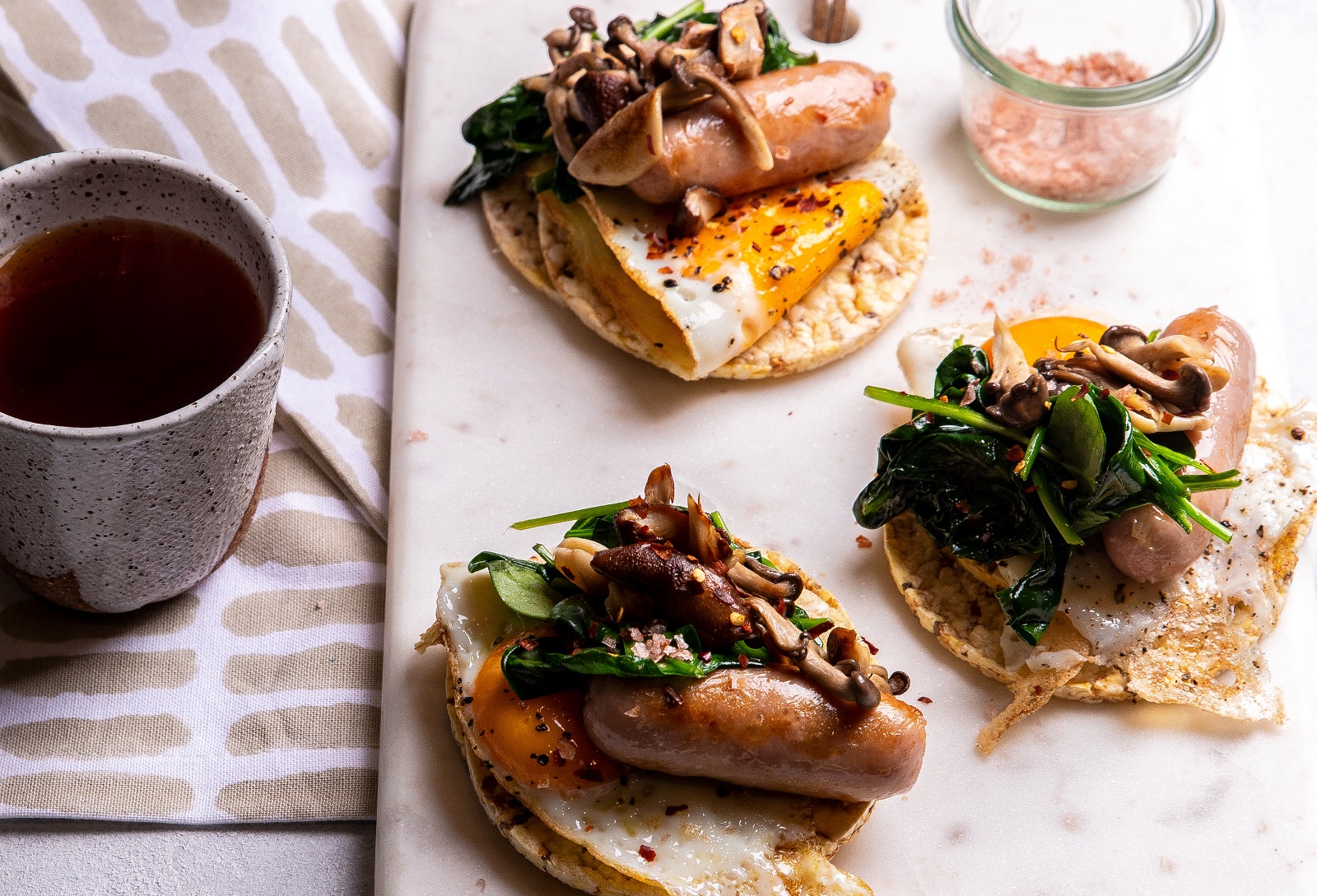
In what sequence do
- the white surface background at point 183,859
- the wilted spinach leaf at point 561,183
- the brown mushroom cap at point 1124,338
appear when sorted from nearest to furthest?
the white surface background at point 183,859
the brown mushroom cap at point 1124,338
the wilted spinach leaf at point 561,183

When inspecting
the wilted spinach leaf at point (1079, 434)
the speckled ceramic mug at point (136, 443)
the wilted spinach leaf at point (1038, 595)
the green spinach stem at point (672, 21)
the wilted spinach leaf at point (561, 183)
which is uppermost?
the speckled ceramic mug at point (136, 443)

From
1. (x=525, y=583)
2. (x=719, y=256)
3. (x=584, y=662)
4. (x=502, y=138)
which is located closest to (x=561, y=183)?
(x=502, y=138)

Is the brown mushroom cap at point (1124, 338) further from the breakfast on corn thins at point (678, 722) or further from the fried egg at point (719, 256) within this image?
the breakfast on corn thins at point (678, 722)

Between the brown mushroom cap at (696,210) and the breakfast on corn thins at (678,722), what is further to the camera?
the brown mushroom cap at (696,210)

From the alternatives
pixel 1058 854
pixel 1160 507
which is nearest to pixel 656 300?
pixel 1160 507

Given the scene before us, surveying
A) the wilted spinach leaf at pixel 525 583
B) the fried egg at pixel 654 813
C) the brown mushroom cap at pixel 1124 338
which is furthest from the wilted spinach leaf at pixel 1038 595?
the wilted spinach leaf at pixel 525 583

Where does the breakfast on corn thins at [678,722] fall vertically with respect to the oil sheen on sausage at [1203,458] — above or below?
above

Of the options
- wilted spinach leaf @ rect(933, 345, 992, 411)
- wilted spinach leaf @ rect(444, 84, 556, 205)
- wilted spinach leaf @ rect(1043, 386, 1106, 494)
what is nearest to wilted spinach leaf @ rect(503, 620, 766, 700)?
wilted spinach leaf @ rect(1043, 386, 1106, 494)

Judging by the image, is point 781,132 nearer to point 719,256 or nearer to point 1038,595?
point 719,256

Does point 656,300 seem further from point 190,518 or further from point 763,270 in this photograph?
point 190,518

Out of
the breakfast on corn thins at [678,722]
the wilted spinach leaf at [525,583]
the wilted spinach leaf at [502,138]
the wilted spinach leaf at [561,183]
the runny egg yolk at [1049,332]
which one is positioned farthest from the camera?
the wilted spinach leaf at [502,138]
